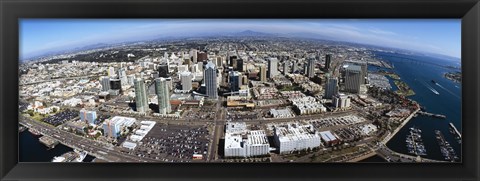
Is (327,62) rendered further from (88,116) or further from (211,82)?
(88,116)

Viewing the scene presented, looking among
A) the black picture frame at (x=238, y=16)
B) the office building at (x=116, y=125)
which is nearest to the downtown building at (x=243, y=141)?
the black picture frame at (x=238, y=16)

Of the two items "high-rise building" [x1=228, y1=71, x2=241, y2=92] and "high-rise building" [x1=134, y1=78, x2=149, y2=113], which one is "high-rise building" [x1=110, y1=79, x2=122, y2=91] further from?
"high-rise building" [x1=228, y1=71, x2=241, y2=92]

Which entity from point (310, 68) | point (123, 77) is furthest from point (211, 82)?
point (310, 68)

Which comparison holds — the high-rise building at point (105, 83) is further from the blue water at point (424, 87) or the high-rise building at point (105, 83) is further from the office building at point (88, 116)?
the blue water at point (424, 87)

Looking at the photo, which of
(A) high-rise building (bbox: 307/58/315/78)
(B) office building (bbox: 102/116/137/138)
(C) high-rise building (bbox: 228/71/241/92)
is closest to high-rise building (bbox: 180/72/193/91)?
(C) high-rise building (bbox: 228/71/241/92)
